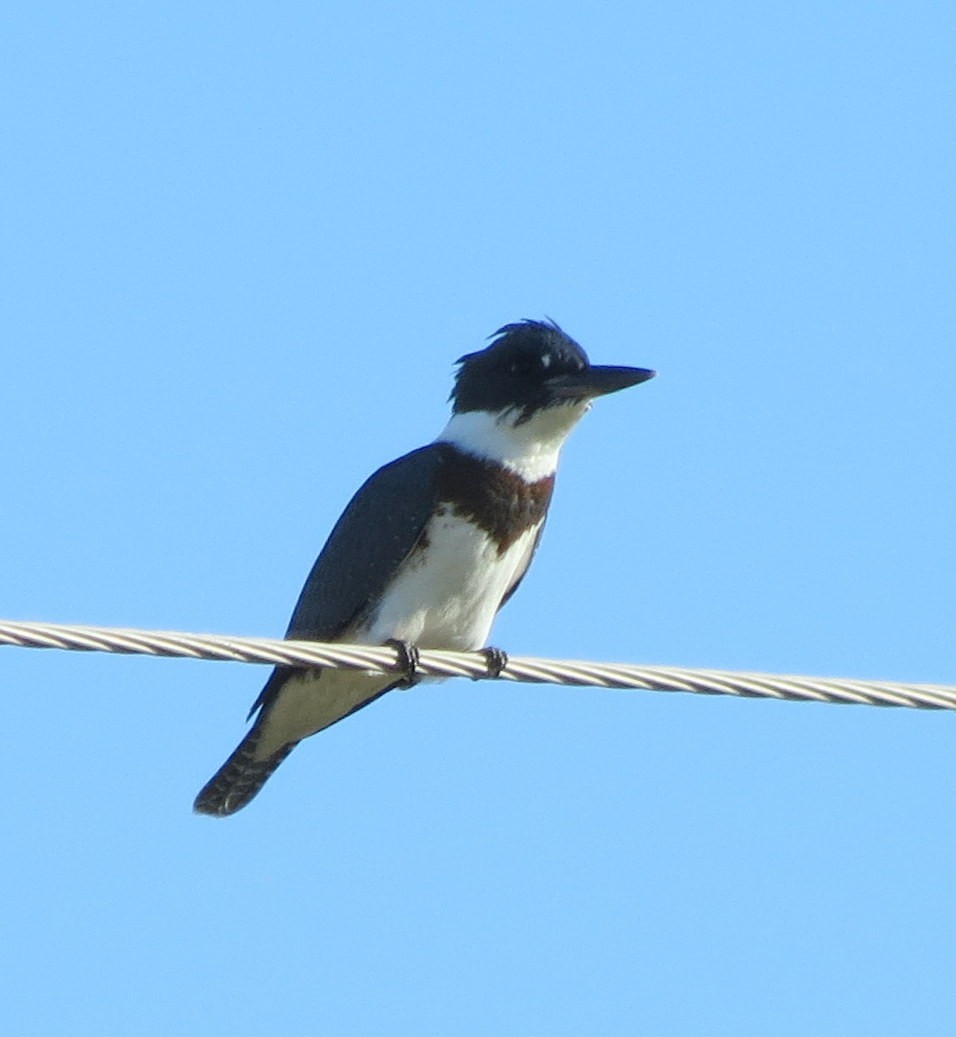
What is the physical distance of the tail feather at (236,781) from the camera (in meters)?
7.27

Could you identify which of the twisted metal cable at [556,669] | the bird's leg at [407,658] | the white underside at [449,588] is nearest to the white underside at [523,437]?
the white underside at [449,588]

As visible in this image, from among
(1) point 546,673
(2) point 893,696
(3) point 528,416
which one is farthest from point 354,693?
(2) point 893,696

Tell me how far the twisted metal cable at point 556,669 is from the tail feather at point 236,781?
2.52 m

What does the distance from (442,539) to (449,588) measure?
157 millimetres

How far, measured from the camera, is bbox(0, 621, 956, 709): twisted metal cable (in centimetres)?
415

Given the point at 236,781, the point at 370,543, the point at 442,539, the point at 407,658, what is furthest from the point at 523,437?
the point at 236,781

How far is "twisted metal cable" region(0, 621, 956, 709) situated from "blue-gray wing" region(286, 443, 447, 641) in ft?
6.43

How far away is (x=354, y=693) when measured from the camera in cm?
707

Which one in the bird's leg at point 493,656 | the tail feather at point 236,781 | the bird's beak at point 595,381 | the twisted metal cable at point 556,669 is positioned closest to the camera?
the twisted metal cable at point 556,669

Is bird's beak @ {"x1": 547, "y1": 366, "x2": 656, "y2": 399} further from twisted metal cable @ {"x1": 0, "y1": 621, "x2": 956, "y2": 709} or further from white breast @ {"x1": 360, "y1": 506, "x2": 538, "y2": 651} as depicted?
twisted metal cable @ {"x1": 0, "y1": 621, "x2": 956, "y2": 709}

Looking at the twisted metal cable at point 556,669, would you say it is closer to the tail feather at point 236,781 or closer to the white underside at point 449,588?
the white underside at point 449,588

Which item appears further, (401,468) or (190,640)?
(401,468)

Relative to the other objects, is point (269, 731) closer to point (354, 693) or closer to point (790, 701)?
point (354, 693)

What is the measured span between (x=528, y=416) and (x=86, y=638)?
3.09 metres
